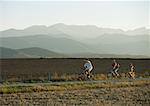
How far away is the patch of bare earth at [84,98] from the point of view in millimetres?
20091

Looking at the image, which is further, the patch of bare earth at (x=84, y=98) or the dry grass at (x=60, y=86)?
the dry grass at (x=60, y=86)

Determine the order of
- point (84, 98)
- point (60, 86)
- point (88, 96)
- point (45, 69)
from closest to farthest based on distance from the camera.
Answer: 1. point (84, 98)
2. point (88, 96)
3. point (60, 86)
4. point (45, 69)

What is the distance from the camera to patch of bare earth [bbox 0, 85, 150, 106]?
20091 mm

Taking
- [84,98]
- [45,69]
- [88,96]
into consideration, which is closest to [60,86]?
[88,96]

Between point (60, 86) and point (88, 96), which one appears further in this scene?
point (60, 86)

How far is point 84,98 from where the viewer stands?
72.6 feet

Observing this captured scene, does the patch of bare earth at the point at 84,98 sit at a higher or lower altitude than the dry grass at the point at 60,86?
lower

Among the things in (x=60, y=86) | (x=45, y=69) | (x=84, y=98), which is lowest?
(x=84, y=98)

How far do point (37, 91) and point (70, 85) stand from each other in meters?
2.85

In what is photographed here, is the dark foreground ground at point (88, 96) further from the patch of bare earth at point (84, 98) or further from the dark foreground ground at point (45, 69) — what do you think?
the dark foreground ground at point (45, 69)

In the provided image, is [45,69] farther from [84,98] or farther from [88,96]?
[84,98]

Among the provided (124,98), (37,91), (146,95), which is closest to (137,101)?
(124,98)

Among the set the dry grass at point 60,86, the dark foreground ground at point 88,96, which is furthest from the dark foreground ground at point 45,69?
the dark foreground ground at point 88,96

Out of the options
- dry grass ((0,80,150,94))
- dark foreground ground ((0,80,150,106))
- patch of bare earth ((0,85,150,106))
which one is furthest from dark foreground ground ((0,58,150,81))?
patch of bare earth ((0,85,150,106))
